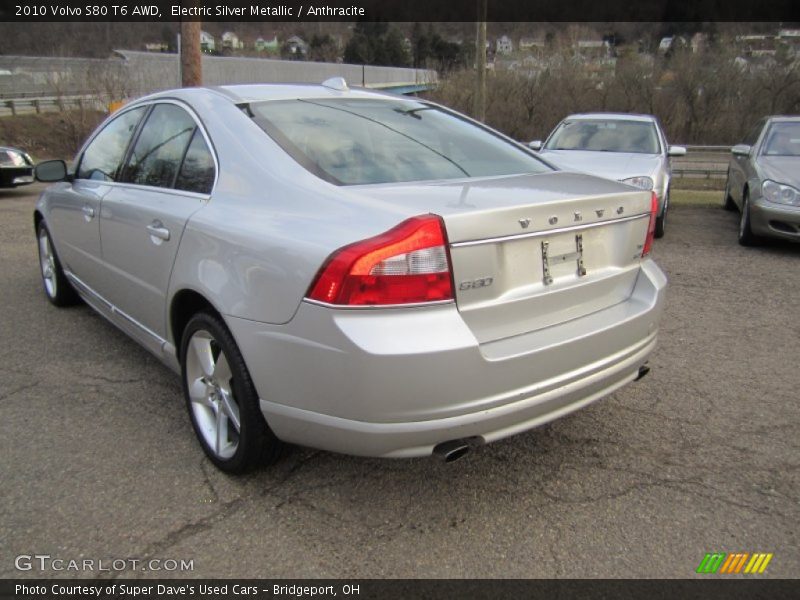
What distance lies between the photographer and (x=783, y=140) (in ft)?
26.6

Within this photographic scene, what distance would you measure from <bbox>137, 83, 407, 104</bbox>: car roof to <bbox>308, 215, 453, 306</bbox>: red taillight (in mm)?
1311

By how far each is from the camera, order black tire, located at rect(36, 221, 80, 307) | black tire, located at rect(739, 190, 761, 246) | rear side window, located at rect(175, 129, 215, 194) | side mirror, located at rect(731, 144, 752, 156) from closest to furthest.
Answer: rear side window, located at rect(175, 129, 215, 194)
black tire, located at rect(36, 221, 80, 307)
black tire, located at rect(739, 190, 761, 246)
side mirror, located at rect(731, 144, 752, 156)

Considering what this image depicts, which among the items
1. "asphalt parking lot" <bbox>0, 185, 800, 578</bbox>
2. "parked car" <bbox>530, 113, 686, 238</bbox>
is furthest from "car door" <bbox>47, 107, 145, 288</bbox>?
"parked car" <bbox>530, 113, 686, 238</bbox>

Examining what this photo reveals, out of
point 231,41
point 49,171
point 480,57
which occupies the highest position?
point 231,41

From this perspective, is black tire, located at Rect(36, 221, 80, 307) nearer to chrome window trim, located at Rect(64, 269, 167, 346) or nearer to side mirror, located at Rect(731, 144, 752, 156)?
chrome window trim, located at Rect(64, 269, 167, 346)

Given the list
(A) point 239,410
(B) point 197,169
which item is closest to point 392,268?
(A) point 239,410

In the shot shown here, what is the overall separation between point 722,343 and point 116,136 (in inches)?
164

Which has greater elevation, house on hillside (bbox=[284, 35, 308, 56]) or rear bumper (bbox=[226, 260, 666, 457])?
house on hillside (bbox=[284, 35, 308, 56])

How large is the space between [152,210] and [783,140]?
7.96m

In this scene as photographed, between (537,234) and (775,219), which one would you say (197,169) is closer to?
(537,234)

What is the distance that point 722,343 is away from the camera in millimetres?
4426

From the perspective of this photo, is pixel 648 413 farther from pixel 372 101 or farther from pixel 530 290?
pixel 372 101

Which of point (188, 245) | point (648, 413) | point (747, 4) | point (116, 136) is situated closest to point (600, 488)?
point (648, 413)

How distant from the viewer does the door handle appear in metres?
2.93
